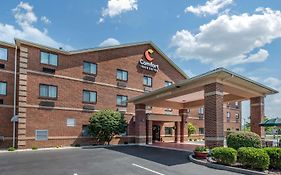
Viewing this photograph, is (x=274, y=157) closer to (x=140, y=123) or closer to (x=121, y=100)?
(x=140, y=123)

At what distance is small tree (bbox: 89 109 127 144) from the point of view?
83.0 feet

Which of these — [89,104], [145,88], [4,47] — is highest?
[4,47]

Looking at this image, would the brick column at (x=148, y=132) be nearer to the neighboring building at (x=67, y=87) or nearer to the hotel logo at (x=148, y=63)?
the neighboring building at (x=67, y=87)

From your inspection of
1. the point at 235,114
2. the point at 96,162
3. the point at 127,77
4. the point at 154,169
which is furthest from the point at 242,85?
the point at 235,114

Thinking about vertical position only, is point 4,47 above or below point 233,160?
above

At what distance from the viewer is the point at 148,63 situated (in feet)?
107

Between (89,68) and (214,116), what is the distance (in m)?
14.9

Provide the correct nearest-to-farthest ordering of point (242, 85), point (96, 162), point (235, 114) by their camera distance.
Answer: point (96, 162) → point (242, 85) → point (235, 114)

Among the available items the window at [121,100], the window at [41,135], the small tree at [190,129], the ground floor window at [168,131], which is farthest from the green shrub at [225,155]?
the small tree at [190,129]

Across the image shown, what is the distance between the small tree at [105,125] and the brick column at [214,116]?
10.9 metres

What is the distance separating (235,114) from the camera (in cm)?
4962

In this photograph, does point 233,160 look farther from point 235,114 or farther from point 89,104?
point 235,114

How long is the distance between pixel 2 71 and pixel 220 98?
18.1 metres

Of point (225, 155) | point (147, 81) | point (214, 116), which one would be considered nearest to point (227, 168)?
point (225, 155)
